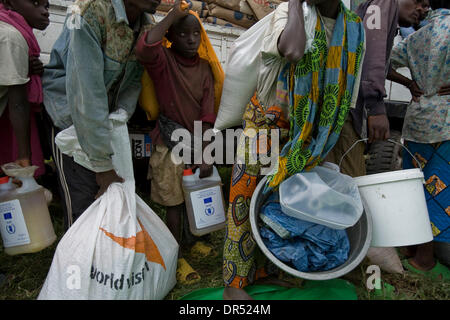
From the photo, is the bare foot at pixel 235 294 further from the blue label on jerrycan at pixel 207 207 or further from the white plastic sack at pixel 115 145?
the white plastic sack at pixel 115 145

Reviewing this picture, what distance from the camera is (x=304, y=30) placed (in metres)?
1.49

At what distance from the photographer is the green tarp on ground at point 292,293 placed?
1812 mm

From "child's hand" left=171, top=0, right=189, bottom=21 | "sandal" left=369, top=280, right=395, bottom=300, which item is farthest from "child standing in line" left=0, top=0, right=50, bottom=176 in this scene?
"sandal" left=369, top=280, right=395, bottom=300

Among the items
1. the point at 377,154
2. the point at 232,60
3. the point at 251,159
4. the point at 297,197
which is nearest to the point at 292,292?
the point at 297,197

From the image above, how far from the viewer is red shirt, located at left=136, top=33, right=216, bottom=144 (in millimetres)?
1950

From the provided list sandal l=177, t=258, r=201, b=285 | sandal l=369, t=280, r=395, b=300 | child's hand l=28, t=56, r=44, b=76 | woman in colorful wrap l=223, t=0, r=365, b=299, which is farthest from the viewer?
sandal l=177, t=258, r=201, b=285

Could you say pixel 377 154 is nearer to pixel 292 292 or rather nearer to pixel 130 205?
pixel 292 292

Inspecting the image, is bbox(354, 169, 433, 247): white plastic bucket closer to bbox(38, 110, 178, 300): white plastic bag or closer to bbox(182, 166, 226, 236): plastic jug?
bbox(182, 166, 226, 236): plastic jug

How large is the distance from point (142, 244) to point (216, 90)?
3.75 ft

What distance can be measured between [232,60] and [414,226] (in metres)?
1.30

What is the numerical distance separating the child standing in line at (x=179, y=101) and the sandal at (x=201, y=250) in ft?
0.60

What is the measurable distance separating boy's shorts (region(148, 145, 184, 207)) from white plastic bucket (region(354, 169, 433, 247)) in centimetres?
112

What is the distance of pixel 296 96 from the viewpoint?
1568mm

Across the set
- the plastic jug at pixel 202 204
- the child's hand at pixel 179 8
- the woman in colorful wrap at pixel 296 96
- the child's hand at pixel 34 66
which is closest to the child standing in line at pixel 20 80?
the child's hand at pixel 34 66
